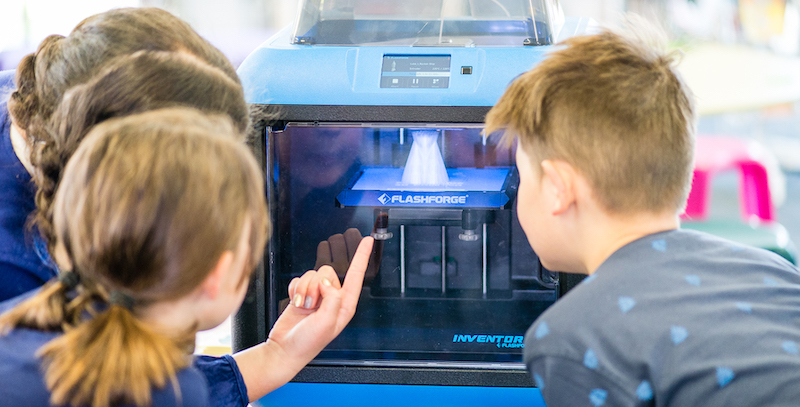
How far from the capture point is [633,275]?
0.76m

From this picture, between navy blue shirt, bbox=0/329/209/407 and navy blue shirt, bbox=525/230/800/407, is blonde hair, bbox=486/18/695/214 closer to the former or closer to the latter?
navy blue shirt, bbox=525/230/800/407

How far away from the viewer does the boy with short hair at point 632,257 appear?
2.30ft

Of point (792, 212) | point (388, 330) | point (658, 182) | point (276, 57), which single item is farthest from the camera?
point (792, 212)

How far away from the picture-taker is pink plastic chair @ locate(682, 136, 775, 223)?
7.93 feet

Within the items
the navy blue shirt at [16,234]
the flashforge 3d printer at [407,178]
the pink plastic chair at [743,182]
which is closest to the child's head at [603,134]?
the flashforge 3d printer at [407,178]

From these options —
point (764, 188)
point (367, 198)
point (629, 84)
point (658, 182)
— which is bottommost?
point (764, 188)

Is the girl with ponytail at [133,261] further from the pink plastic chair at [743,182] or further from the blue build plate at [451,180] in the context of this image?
the pink plastic chair at [743,182]

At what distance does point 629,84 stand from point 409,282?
590 millimetres

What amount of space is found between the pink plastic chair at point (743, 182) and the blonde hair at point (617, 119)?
1.61 metres

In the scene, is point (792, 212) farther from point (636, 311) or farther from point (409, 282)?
point (636, 311)

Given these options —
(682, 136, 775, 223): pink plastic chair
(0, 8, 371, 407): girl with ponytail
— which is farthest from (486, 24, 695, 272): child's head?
(682, 136, 775, 223): pink plastic chair

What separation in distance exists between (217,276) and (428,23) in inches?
27.1

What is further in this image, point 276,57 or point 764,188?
point 764,188

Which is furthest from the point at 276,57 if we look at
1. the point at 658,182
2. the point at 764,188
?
the point at 764,188
